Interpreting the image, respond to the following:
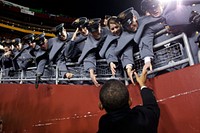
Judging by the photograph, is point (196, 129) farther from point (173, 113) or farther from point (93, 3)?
point (93, 3)

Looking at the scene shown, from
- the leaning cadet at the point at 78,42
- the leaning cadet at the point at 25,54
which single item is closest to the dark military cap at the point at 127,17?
the leaning cadet at the point at 78,42

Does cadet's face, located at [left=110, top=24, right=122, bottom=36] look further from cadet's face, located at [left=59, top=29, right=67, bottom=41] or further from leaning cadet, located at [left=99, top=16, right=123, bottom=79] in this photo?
cadet's face, located at [left=59, top=29, right=67, bottom=41]

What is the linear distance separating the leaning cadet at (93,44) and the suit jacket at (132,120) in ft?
6.30

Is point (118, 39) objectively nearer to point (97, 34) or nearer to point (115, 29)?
point (115, 29)

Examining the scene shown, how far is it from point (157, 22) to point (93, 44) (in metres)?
1.03

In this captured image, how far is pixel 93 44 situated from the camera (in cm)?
335

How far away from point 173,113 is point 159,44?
0.82 m

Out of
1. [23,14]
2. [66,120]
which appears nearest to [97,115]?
[66,120]

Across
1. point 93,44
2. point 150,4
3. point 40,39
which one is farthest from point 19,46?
point 150,4

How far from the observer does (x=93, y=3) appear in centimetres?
1503

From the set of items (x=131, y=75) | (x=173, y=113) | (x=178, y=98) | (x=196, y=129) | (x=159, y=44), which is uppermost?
(x=159, y=44)

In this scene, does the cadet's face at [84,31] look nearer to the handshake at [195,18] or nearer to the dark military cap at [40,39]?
the dark military cap at [40,39]

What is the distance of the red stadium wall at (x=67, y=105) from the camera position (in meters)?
2.29

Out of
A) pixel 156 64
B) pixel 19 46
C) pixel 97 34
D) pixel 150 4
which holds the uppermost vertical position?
pixel 19 46
